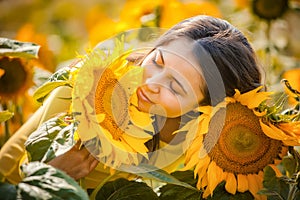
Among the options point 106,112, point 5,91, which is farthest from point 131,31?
point 106,112

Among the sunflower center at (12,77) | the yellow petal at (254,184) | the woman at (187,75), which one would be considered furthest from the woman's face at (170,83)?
the sunflower center at (12,77)

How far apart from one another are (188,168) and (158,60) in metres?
0.12

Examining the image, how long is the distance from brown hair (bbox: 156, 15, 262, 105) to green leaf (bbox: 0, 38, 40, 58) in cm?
15

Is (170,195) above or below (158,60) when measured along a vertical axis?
below

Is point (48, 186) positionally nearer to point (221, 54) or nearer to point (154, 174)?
point (154, 174)

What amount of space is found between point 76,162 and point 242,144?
0.19 m

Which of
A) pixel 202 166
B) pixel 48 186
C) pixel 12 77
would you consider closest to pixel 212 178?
pixel 202 166

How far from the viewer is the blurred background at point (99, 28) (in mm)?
1127

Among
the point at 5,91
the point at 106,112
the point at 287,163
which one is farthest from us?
the point at 5,91

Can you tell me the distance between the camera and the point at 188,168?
820 mm

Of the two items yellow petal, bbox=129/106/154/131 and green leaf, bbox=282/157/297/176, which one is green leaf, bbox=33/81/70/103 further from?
green leaf, bbox=282/157/297/176

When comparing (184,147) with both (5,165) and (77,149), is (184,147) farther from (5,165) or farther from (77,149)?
(5,165)

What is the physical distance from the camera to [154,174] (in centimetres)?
75

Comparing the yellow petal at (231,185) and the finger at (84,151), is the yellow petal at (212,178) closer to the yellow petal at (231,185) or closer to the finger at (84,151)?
the yellow petal at (231,185)
